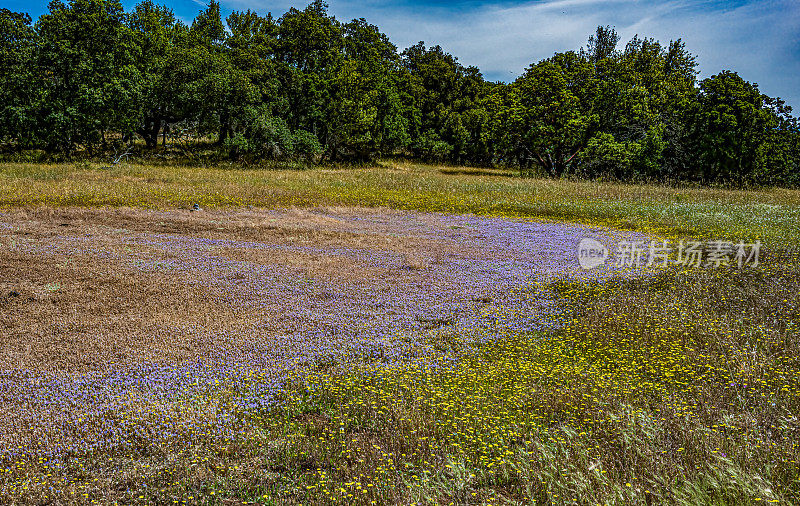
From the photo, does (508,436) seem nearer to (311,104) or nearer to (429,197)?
(429,197)

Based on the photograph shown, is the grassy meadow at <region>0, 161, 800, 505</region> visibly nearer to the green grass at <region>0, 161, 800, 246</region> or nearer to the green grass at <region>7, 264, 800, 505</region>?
the green grass at <region>7, 264, 800, 505</region>

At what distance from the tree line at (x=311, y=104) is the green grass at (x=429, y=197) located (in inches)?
296

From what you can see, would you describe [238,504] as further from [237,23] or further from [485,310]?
[237,23]

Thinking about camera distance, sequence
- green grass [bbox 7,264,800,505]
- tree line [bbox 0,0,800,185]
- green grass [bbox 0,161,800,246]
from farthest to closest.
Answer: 1. tree line [bbox 0,0,800,185]
2. green grass [bbox 0,161,800,246]
3. green grass [bbox 7,264,800,505]

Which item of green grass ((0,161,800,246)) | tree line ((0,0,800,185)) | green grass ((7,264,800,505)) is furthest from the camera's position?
tree line ((0,0,800,185))

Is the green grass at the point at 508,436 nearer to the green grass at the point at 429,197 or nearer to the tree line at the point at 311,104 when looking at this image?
the green grass at the point at 429,197

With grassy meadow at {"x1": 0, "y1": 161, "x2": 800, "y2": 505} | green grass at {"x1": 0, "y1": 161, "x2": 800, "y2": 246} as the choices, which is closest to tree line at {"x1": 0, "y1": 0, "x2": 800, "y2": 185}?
green grass at {"x1": 0, "y1": 161, "x2": 800, "y2": 246}

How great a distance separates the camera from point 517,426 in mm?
4668

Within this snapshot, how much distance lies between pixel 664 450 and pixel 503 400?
5.34ft

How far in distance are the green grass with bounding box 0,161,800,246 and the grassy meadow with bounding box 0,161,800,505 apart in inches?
421

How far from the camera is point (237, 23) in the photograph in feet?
208

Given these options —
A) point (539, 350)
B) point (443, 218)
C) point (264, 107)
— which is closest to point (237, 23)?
point (264, 107)

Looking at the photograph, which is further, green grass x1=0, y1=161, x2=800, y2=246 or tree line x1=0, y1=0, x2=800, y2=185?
tree line x1=0, y1=0, x2=800, y2=185

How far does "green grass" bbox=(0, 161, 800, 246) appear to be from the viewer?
19.2 m
